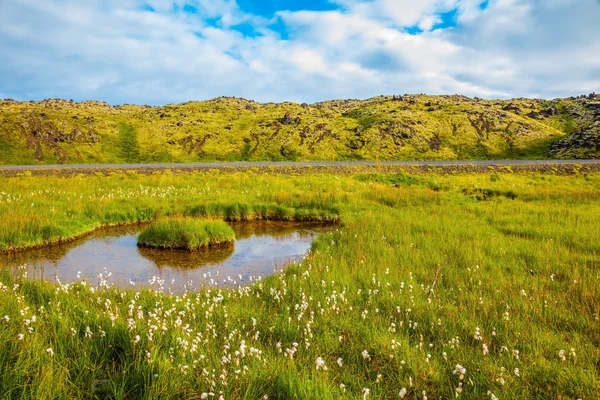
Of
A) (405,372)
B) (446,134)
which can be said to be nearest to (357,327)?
(405,372)

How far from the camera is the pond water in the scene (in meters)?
9.73

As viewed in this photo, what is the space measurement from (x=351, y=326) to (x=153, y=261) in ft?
26.5

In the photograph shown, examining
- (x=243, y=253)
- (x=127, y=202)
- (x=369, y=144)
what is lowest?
(x=243, y=253)

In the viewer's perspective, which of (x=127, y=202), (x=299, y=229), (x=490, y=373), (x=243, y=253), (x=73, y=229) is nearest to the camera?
(x=490, y=373)

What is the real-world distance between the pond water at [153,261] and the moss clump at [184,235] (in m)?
0.42

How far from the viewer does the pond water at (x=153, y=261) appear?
973 centimetres

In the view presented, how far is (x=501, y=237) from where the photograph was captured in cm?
1173

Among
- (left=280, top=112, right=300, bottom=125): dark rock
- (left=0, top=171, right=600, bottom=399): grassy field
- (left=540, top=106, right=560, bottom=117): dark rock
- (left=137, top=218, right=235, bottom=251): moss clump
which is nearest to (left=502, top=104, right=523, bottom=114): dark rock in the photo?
(left=540, top=106, right=560, bottom=117): dark rock

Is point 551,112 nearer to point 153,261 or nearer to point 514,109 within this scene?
point 514,109

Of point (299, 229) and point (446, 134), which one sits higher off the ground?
point (446, 134)

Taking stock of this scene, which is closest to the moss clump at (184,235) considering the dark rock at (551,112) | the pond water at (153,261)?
the pond water at (153,261)

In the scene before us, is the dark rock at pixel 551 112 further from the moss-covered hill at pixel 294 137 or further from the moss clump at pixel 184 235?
the moss clump at pixel 184 235

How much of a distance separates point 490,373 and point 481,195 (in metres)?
21.1

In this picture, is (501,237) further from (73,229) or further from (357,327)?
(73,229)
